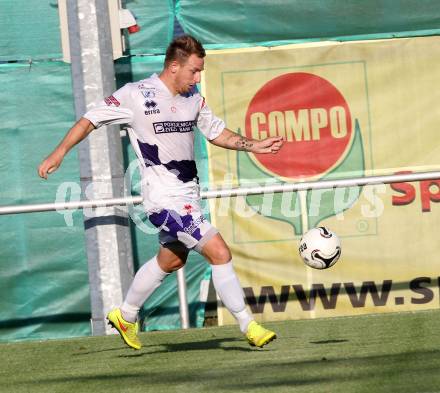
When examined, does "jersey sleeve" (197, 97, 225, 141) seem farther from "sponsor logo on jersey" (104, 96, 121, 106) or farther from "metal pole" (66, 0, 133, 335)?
"metal pole" (66, 0, 133, 335)

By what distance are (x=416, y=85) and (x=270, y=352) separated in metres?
3.65

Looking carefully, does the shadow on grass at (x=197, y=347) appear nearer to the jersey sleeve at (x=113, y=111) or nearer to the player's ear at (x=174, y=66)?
the jersey sleeve at (x=113, y=111)

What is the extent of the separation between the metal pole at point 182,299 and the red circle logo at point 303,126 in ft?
4.17

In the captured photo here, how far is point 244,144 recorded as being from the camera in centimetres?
734

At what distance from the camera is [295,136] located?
9844mm

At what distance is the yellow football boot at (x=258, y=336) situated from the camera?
6.76 m

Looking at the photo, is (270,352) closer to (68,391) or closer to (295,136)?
(68,391)

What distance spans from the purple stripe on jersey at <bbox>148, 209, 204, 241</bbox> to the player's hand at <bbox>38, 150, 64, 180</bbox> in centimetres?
79

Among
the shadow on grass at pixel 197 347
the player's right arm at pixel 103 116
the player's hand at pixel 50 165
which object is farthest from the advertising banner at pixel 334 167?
the player's hand at pixel 50 165

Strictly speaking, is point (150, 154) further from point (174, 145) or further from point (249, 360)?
point (249, 360)

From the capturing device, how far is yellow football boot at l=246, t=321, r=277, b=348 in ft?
22.2

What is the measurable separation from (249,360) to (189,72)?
1817 millimetres

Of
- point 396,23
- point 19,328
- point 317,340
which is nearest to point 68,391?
point 317,340

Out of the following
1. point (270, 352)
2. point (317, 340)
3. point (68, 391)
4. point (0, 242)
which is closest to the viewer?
point (68, 391)
